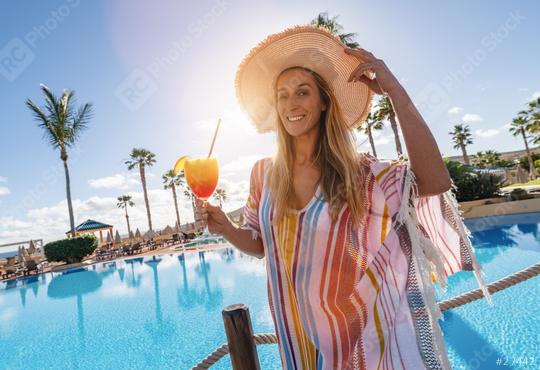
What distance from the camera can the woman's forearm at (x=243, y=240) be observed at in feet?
4.80

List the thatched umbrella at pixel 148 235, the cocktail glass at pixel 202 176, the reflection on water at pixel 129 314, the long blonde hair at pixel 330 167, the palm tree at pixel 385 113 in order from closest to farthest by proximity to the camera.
Result: the long blonde hair at pixel 330 167
the cocktail glass at pixel 202 176
the reflection on water at pixel 129 314
the palm tree at pixel 385 113
the thatched umbrella at pixel 148 235

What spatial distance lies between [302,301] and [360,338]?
0.75 feet

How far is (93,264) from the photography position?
63.8 ft

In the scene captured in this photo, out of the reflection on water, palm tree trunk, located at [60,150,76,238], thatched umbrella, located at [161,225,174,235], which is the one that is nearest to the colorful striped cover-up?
the reflection on water

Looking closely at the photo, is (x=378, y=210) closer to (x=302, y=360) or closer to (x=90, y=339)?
(x=302, y=360)

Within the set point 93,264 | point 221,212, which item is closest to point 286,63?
point 221,212

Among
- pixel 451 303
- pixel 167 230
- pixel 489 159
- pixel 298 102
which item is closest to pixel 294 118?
pixel 298 102

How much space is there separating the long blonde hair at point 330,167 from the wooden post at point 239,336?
463 mm

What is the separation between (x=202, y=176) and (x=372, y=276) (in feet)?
3.19

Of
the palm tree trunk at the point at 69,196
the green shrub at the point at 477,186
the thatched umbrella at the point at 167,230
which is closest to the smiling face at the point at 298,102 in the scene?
the green shrub at the point at 477,186

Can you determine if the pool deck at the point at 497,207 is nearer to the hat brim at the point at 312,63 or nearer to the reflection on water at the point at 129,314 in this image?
the reflection on water at the point at 129,314

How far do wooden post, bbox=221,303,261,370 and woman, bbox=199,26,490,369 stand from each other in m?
0.17

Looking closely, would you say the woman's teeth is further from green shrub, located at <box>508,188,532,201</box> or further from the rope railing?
green shrub, located at <box>508,188,532,201</box>

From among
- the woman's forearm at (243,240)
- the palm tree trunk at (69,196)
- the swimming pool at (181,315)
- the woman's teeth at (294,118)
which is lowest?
the swimming pool at (181,315)
